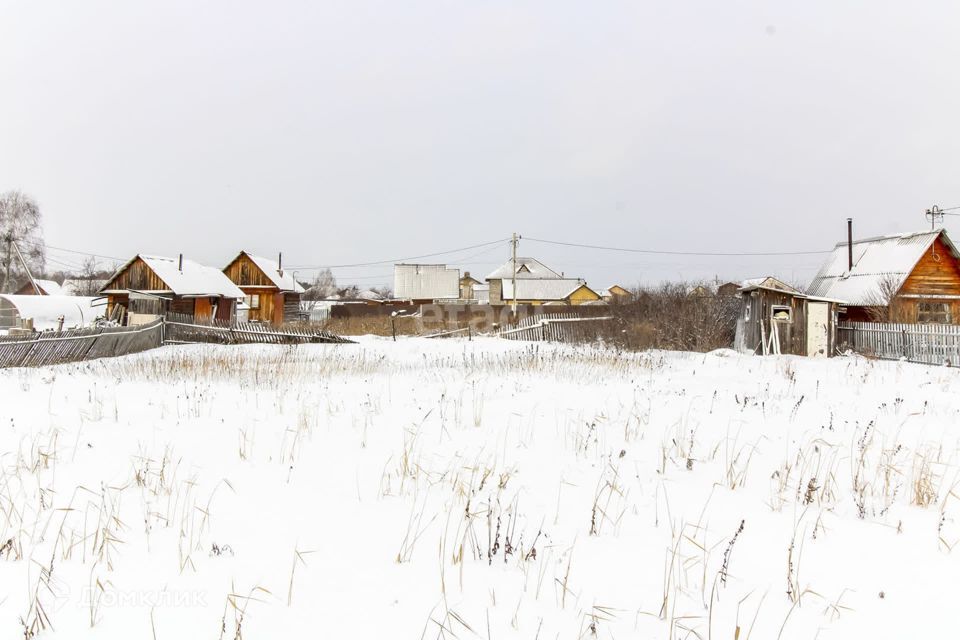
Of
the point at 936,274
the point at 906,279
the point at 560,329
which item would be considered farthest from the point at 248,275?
the point at 936,274

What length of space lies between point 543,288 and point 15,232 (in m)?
49.1

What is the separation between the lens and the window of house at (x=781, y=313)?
17.2m

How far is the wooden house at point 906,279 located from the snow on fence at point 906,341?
214 cm

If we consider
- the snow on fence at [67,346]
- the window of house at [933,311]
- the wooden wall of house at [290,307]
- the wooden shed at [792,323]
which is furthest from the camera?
the wooden wall of house at [290,307]

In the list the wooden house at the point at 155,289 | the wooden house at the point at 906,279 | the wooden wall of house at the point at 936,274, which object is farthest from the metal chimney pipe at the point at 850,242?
the wooden house at the point at 155,289

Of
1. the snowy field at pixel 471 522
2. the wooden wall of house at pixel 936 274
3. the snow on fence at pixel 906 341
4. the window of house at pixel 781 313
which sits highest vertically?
the wooden wall of house at pixel 936 274

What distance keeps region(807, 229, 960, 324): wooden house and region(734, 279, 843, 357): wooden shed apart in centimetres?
478

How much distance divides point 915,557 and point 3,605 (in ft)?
15.7

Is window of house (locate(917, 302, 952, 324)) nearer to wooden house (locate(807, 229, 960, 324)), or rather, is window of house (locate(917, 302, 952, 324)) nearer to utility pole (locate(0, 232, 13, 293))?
wooden house (locate(807, 229, 960, 324))

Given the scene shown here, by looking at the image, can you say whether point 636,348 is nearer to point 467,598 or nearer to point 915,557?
point 915,557

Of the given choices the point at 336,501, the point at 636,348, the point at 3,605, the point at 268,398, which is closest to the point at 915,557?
the point at 336,501

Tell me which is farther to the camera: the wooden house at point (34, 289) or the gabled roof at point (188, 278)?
the wooden house at point (34, 289)

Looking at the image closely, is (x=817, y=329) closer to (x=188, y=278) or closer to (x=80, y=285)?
(x=188, y=278)

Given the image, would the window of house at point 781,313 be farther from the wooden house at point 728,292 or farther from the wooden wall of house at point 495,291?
the wooden wall of house at point 495,291
